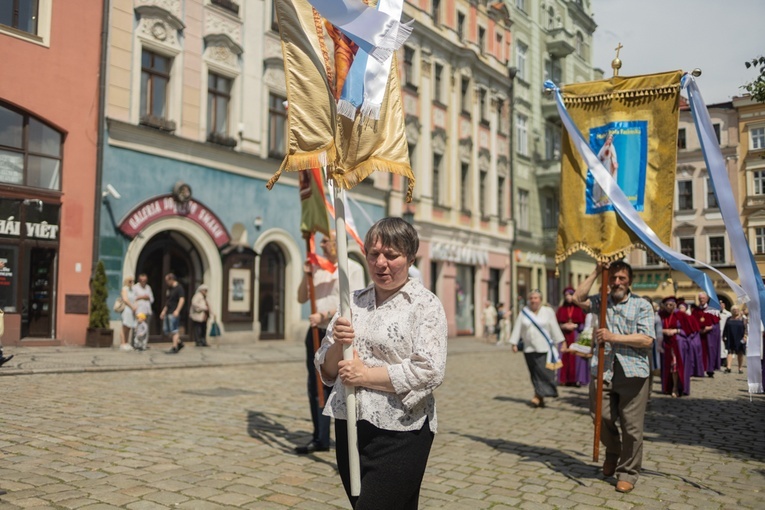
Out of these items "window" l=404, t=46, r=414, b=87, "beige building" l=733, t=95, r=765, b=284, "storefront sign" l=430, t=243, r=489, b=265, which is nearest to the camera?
"window" l=404, t=46, r=414, b=87

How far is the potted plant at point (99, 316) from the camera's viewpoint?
55.6ft

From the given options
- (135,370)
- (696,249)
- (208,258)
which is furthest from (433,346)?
(696,249)

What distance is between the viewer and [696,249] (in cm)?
4678

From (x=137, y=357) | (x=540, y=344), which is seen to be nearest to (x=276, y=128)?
(x=137, y=357)

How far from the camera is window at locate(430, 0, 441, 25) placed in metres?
31.4

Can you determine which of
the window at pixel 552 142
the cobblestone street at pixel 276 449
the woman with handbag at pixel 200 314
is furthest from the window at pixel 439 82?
the cobblestone street at pixel 276 449

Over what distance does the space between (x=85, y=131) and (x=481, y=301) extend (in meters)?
21.4

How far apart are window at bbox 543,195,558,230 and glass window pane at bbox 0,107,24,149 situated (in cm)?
2976

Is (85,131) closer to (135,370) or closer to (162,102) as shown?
(162,102)

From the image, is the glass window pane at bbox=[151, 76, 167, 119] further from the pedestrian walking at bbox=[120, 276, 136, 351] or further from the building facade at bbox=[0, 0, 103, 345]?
the pedestrian walking at bbox=[120, 276, 136, 351]

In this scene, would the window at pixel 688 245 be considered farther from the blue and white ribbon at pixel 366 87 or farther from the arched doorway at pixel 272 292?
the blue and white ribbon at pixel 366 87

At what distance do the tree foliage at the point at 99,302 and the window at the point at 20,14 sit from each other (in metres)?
5.70

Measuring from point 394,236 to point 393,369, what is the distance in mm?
630

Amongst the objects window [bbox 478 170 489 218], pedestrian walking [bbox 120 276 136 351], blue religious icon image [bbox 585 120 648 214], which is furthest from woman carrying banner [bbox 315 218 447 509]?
window [bbox 478 170 489 218]
